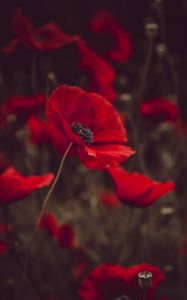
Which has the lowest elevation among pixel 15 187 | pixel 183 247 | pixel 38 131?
pixel 183 247

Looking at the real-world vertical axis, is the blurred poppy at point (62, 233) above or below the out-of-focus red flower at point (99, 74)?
below

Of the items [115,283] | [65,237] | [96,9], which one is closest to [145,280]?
[115,283]

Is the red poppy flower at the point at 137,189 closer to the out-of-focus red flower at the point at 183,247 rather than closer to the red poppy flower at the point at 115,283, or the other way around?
the red poppy flower at the point at 115,283

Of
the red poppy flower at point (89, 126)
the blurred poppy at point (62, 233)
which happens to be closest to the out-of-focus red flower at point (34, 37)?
the red poppy flower at point (89, 126)

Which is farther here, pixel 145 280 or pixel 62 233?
pixel 62 233

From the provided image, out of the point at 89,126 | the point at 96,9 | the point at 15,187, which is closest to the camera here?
the point at 15,187

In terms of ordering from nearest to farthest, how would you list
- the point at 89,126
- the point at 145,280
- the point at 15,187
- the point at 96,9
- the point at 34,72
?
the point at 145,280 < the point at 15,187 < the point at 89,126 < the point at 34,72 < the point at 96,9

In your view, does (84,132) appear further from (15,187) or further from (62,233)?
(62,233)
